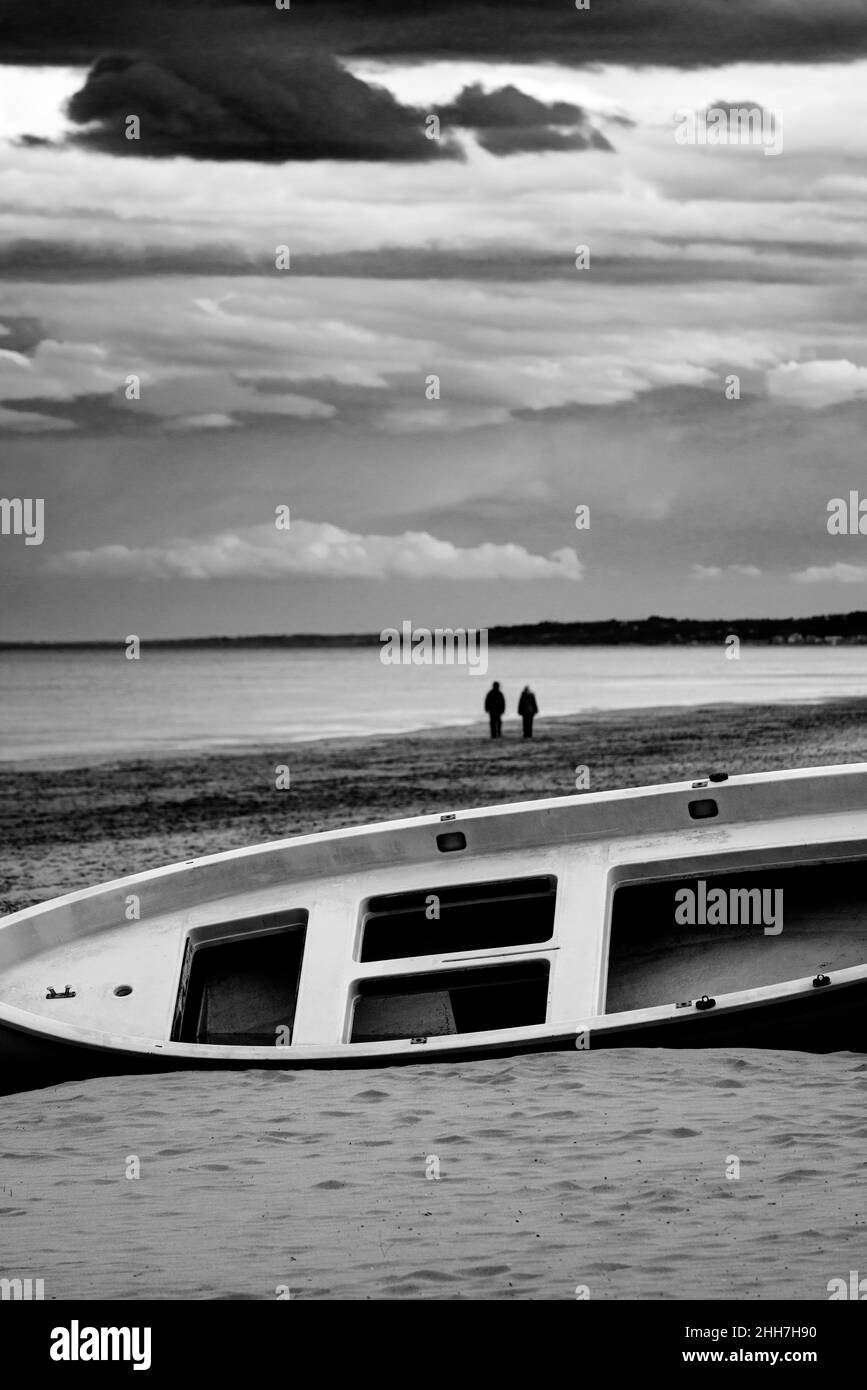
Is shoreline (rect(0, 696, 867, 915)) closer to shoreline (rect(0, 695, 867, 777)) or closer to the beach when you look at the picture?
shoreline (rect(0, 695, 867, 777))

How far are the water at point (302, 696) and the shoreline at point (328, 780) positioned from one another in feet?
17.2

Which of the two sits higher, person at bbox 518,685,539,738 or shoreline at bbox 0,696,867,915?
person at bbox 518,685,539,738

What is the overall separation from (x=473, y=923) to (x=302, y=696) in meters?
67.5

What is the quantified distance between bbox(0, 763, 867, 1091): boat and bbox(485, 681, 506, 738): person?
27.4 metres

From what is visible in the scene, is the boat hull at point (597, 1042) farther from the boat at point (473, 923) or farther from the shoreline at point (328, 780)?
the shoreline at point (328, 780)

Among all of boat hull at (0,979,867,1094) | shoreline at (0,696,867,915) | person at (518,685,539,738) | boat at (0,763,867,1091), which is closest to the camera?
boat hull at (0,979,867,1094)

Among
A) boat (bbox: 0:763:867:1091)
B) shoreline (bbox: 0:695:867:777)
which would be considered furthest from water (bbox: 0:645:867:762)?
boat (bbox: 0:763:867:1091)

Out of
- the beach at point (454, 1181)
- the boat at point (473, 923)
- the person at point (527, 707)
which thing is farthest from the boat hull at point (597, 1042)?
the person at point (527, 707)

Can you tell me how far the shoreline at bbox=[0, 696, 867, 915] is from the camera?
22.8 meters

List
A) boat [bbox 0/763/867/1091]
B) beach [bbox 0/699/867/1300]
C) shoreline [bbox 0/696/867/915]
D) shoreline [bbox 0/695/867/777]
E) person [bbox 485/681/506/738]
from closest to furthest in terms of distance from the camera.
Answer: beach [bbox 0/699/867/1300] < boat [bbox 0/763/867/1091] < shoreline [bbox 0/696/867/915] < person [bbox 485/681/506/738] < shoreline [bbox 0/695/867/777]

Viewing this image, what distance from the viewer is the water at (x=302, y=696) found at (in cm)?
4953

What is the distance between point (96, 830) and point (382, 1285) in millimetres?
20230

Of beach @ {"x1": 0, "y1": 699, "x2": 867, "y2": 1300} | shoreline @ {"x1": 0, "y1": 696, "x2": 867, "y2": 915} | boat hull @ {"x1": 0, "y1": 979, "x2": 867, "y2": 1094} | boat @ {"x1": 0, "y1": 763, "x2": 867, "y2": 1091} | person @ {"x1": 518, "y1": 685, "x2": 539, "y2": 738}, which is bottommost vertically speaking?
beach @ {"x1": 0, "y1": 699, "x2": 867, "y2": 1300}
